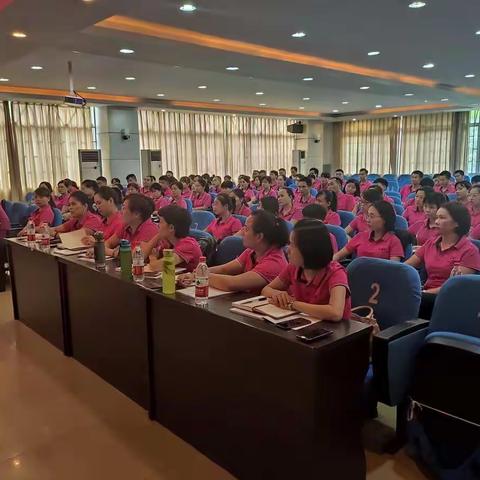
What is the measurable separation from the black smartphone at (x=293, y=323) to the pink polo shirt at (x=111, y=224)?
2503mm

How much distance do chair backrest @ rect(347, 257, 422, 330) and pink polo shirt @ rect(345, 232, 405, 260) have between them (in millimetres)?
982

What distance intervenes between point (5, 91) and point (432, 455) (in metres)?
9.82

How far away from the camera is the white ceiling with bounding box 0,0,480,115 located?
4.44m

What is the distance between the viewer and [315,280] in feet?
7.73

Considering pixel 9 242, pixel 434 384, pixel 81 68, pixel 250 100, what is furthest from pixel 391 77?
pixel 434 384

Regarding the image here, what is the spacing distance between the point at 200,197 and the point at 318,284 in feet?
22.5

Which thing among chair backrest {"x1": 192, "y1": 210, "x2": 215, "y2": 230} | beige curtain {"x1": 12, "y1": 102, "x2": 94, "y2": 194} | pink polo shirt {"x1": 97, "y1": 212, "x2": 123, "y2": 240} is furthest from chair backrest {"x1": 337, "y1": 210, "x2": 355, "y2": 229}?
beige curtain {"x1": 12, "y1": 102, "x2": 94, "y2": 194}

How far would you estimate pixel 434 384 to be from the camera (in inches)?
84.7

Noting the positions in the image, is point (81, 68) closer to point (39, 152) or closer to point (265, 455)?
point (39, 152)

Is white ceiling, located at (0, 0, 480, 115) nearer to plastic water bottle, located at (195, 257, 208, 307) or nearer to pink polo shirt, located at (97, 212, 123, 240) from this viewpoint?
pink polo shirt, located at (97, 212, 123, 240)

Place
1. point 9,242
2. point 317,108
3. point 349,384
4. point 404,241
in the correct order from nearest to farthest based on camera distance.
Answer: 1. point 349,384
2. point 404,241
3. point 9,242
4. point 317,108

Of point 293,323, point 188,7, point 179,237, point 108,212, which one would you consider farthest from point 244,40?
point 293,323

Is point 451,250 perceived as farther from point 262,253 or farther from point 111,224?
point 111,224

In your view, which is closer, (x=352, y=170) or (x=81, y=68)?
(x=81, y=68)
